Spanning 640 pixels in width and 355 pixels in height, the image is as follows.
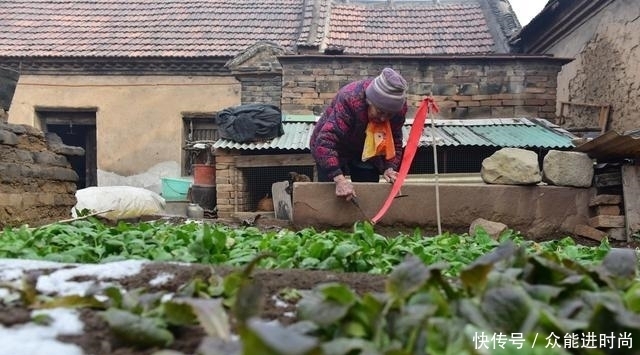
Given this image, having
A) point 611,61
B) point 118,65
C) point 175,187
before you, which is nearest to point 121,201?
point 175,187

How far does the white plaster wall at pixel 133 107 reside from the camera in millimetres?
12289

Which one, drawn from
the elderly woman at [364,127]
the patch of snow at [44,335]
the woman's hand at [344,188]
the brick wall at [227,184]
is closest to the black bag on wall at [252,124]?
the brick wall at [227,184]

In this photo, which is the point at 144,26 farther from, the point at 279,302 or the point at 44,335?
the point at 44,335

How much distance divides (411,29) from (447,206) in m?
8.63

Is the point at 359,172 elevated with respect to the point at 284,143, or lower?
lower

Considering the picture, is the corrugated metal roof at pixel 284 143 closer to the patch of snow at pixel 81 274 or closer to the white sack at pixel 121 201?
the white sack at pixel 121 201

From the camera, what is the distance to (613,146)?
16.3 ft

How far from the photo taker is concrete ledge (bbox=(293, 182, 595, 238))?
481cm

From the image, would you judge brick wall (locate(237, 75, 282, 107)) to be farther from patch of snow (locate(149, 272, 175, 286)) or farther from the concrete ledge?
patch of snow (locate(149, 272, 175, 286))

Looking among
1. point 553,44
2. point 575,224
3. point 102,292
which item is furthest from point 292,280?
point 553,44

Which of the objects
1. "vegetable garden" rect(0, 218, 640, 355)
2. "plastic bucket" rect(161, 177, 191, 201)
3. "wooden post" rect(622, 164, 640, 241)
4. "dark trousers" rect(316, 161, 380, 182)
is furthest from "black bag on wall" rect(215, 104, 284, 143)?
"vegetable garden" rect(0, 218, 640, 355)

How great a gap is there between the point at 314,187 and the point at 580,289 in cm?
353

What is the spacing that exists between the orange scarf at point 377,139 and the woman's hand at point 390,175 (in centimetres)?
19

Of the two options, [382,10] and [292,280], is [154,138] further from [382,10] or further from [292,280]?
[292,280]
